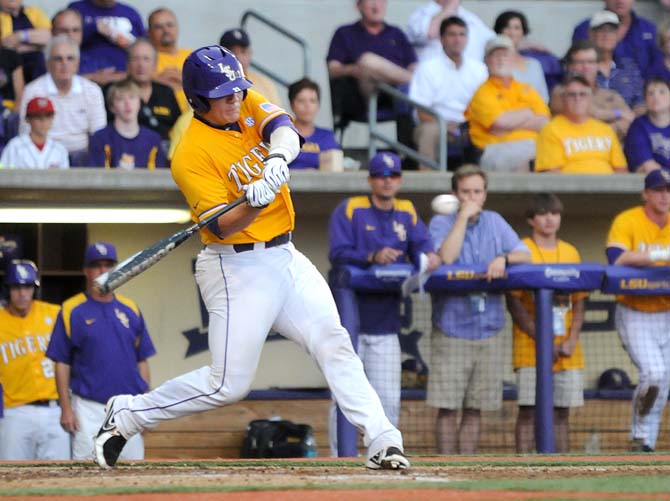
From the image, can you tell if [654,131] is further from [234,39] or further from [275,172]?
[275,172]

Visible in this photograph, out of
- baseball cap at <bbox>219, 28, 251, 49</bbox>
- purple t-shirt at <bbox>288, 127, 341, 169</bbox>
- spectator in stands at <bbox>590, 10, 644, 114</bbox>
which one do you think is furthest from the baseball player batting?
spectator in stands at <bbox>590, 10, 644, 114</bbox>

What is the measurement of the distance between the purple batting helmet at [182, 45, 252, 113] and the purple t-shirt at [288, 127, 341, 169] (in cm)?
364

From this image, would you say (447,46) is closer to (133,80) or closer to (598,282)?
(133,80)

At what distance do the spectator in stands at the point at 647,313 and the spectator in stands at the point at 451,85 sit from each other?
7.13ft

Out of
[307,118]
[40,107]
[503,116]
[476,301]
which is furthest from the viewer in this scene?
[503,116]

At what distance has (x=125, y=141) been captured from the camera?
9.16 meters

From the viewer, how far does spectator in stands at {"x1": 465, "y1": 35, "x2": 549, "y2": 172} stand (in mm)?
9703

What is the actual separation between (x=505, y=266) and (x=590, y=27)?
Result: 411cm

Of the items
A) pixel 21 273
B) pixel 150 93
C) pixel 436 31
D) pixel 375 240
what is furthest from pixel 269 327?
pixel 436 31

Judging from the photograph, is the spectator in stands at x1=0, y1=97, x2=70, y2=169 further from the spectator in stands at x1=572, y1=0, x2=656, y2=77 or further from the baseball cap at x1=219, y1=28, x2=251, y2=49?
the spectator in stands at x1=572, y1=0, x2=656, y2=77

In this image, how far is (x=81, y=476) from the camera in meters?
5.36

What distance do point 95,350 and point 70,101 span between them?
86.9 inches

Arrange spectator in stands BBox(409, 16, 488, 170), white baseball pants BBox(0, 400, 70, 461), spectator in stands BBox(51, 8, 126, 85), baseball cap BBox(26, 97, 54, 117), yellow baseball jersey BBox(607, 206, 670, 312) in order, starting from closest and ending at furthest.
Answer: yellow baseball jersey BBox(607, 206, 670, 312) → white baseball pants BBox(0, 400, 70, 461) → baseball cap BBox(26, 97, 54, 117) → spectator in stands BBox(51, 8, 126, 85) → spectator in stands BBox(409, 16, 488, 170)

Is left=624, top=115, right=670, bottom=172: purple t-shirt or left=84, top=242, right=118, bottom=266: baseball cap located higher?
left=624, top=115, right=670, bottom=172: purple t-shirt
